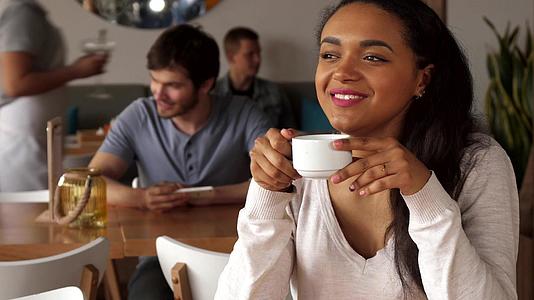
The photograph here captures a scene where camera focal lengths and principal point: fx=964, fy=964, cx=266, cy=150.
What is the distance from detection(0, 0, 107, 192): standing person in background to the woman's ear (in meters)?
2.30

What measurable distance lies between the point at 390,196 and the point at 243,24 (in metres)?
5.49

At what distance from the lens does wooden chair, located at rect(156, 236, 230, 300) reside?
2.39 meters

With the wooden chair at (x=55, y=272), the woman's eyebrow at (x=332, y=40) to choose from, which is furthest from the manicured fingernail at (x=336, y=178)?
the wooden chair at (x=55, y=272)

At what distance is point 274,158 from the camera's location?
161 cm

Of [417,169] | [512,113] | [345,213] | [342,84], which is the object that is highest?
[342,84]

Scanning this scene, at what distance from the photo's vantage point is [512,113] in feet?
17.6

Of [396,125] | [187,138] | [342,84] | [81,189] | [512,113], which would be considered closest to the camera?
[342,84]

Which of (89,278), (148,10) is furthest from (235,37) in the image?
(89,278)

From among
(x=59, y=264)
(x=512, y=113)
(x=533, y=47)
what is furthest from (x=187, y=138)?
(x=533, y=47)

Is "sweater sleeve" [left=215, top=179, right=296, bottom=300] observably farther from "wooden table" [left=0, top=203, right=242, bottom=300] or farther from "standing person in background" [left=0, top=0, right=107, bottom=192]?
"standing person in background" [left=0, top=0, right=107, bottom=192]

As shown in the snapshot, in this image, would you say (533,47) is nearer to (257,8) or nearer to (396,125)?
(257,8)

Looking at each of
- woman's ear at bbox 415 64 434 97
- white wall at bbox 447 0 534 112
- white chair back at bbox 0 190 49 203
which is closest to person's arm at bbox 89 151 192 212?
white chair back at bbox 0 190 49 203

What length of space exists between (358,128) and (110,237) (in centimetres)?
121

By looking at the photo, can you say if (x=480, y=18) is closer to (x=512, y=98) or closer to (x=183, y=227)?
(x=512, y=98)
